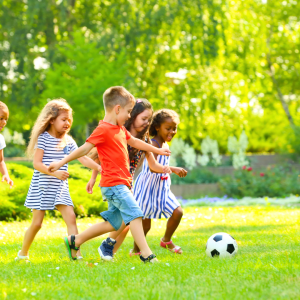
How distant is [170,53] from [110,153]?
57.7 feet

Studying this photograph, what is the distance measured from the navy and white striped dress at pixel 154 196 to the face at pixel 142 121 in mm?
628

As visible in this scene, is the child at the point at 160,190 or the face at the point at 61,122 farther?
the child at the point at 160,190

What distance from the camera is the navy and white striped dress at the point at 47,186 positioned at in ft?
15.2

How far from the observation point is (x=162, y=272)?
368 cm

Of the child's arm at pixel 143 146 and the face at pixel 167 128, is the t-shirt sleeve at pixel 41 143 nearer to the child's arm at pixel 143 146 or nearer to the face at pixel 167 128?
the child's arm at pixel 143 146

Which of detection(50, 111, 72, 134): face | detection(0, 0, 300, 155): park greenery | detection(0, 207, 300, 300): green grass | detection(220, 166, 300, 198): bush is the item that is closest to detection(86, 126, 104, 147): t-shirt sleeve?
detection(50, 111, 72, 134): face

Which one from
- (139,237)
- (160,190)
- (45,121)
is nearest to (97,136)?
(45,121)

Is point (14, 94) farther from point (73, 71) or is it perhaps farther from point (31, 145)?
point (31, 145)

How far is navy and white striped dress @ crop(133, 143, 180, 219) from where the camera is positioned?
→ 5305 mm

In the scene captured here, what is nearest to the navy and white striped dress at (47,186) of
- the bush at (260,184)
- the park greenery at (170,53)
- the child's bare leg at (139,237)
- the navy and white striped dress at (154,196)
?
the child's bare leg at (139,237)

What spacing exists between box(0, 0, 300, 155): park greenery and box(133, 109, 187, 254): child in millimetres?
12028

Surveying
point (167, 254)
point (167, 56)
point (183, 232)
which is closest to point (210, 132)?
point (167, 56)

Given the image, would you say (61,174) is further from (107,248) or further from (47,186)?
(107,248)

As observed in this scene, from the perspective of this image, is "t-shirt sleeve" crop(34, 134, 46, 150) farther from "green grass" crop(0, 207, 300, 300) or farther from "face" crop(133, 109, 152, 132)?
"green grass" crop(0, 207, 300, 300)
